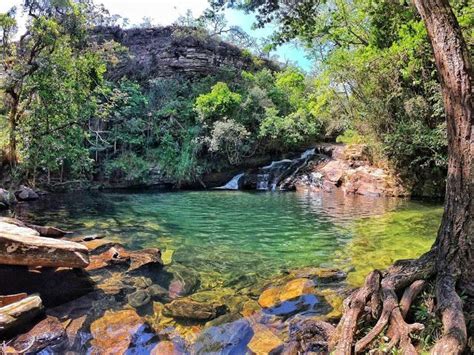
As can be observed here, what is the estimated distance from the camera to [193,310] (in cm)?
452

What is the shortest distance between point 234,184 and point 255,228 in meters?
12.0

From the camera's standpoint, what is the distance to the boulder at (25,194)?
46.3 feet

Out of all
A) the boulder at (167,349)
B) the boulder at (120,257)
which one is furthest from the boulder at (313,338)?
the boulder at (120,257)

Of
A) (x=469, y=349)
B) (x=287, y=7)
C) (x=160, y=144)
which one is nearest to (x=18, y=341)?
(x=469, y=349)

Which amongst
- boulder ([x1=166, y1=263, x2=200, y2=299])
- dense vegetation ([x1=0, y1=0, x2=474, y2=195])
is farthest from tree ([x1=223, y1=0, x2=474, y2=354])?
dense vegetation ([x1=0, y1=0, x2=474, y2=195])

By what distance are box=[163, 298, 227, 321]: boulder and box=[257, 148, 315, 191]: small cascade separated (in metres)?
16.0

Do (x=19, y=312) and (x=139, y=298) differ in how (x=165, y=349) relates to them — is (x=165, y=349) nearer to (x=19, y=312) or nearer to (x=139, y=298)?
(x=139, y=298)

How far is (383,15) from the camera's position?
7.76 m

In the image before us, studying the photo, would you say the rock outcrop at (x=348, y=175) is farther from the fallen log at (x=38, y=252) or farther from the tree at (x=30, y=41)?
the fallen log at (x=38, y=252)

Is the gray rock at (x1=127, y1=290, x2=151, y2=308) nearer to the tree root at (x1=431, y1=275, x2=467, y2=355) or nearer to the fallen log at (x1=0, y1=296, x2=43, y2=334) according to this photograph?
the fallen log at (x1=0, y1=296, x2=43, y2=334)

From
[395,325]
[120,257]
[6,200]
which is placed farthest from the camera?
[6,200]

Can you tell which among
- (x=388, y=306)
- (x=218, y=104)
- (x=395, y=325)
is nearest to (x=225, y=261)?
(x=388, y=306)

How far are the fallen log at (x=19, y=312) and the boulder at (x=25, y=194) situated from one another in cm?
1166

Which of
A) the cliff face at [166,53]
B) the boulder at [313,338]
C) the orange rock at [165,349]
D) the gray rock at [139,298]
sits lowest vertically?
the orange rock at [165,349]
